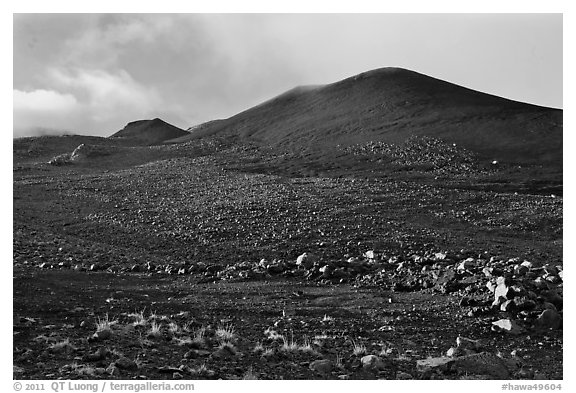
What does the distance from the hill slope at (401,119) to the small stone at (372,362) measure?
37.6 metres

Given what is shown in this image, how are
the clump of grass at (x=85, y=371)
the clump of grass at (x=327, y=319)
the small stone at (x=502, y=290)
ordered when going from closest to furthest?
the clump of grass at (x=85, y=371)
the clump of grass at (x=327, y=319)
the small stone at (x=502, y=290)

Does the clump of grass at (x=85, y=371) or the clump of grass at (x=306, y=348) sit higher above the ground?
the clump of grass at (x=85, y=371)

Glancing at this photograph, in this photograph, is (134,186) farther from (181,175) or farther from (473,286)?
(473,286)

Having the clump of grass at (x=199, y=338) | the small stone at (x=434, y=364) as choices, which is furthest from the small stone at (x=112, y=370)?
the small stone at (x=434, y=364)

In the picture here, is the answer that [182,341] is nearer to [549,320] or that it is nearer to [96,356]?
[96,356]

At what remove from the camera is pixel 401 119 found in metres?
56.1

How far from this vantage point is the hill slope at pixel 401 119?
4484 centimetres

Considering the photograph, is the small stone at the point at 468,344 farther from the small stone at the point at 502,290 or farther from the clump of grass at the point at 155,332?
the clump of grass at the point at 155,332

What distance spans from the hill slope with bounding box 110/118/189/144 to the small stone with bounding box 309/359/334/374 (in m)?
77.3

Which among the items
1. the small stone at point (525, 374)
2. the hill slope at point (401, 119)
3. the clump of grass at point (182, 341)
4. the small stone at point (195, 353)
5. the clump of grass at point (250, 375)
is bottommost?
the small stone at point (525, 374)

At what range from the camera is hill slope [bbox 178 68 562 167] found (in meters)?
44.8

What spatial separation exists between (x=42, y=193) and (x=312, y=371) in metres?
29.7

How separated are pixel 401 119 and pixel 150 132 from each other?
52.3 m

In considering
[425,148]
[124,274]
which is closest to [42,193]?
[124,274]
